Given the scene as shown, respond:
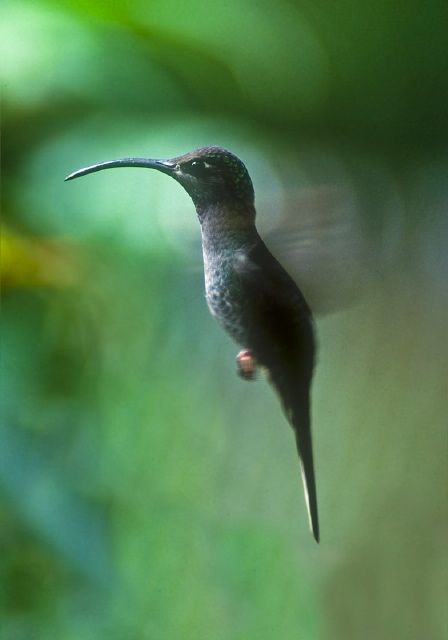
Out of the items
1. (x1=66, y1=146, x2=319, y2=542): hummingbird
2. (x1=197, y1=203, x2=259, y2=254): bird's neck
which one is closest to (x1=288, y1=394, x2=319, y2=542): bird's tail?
(x1=66, y1=146, x2=319, y2=542): hummingbird

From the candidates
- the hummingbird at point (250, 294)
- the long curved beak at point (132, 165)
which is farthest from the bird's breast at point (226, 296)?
the long curved beak at point (132, 165)

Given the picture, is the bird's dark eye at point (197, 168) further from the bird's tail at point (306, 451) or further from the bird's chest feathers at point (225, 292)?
the bird's tail at point (306, 451)

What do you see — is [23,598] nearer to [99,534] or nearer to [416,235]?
[99,534]

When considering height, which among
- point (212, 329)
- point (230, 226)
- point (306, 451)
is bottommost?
point (306, 451)

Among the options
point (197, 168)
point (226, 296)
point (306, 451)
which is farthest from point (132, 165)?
point (306, 451)

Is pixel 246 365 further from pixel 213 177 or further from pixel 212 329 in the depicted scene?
pixel 213 177
